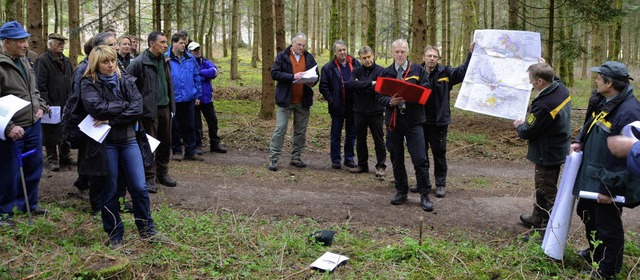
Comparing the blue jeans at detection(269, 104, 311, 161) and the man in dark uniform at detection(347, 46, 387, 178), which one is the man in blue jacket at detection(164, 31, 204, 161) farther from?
the man in dark uniform at detection(347, 46, 387, 178)

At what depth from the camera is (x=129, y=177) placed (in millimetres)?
5168

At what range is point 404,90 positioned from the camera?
658cm

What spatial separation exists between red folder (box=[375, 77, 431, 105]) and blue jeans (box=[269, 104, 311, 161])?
2.73 meters

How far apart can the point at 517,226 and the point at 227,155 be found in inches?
230

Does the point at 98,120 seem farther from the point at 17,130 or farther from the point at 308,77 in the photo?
the point at 308,77

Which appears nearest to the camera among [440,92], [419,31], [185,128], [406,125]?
[406,125]

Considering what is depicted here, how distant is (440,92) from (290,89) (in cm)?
272

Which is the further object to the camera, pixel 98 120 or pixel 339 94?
pixel 339 94

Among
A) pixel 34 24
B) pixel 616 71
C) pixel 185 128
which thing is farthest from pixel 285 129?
pixel 616 71

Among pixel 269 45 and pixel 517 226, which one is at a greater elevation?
pixel 269 45

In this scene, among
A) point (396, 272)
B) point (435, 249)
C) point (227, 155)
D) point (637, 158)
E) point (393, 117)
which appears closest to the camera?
point (637, 158)

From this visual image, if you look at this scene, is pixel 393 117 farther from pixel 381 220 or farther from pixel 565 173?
pixel 565 173

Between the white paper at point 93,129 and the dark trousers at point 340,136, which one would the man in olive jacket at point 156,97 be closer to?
the white paper at point 93,129

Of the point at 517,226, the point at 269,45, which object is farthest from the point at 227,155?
the point at 517,226
